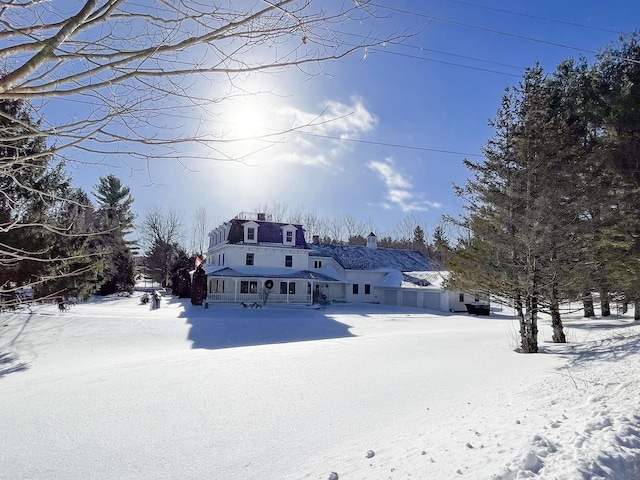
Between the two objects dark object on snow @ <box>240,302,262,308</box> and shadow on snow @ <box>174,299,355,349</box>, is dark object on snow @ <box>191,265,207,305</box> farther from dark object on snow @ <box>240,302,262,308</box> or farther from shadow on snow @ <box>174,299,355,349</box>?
shadow on snow @ <box>174,299,355,349</box>

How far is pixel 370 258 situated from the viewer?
133 ft

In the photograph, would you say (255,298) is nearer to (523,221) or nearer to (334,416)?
(523,221)

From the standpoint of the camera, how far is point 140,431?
16.7ft

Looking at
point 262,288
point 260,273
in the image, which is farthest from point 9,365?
point 262,288

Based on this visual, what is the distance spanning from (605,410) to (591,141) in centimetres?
1837

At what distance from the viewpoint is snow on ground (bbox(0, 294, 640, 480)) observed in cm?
384

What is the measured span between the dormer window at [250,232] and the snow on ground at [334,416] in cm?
2078

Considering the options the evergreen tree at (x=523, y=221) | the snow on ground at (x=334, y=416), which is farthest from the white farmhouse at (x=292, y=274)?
the snow on ground at (x=334, y=416)

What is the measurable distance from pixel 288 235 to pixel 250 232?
3.24 meters

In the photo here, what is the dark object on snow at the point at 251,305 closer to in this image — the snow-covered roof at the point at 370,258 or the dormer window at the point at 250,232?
the dormer window at the point at 250,232

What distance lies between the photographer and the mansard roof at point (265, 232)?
3225 cm

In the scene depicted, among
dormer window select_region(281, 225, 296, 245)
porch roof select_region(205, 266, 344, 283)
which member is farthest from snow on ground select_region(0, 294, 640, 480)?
dormer window select_region(281, 225, 296, 245)

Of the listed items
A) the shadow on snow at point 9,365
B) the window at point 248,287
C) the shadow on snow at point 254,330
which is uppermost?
the window at point 248,287

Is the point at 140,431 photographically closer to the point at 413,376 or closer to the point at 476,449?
the point at 476,449
